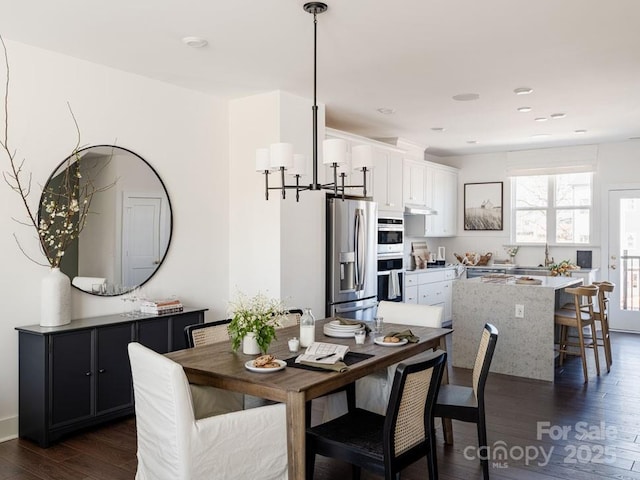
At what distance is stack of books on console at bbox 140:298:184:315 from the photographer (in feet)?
13.9

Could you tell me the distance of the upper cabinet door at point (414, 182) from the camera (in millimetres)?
7086

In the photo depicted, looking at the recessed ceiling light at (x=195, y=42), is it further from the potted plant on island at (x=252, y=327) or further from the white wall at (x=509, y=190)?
the white wall at (x=509, y=190)

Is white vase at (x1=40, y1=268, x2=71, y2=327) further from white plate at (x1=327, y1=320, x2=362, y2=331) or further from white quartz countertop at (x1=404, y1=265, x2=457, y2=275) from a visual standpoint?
white quartz countertop at (x1=404, y1=265, x2=457, y2=275)

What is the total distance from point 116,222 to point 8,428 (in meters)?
1.66

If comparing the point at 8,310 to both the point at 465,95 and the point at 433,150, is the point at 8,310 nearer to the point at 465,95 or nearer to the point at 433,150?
the point at 465,95

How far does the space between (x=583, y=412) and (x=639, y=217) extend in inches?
178

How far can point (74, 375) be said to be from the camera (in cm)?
362

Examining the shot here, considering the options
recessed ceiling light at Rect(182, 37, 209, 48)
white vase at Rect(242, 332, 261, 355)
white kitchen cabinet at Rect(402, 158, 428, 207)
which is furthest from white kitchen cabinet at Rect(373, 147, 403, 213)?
white vase at Rect(242, 332, 261, 355)

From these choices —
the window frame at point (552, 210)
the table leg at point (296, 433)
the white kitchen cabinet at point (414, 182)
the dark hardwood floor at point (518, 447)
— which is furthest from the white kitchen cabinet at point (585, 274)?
the table leg at point (296, 433)

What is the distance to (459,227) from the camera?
8.80 meters

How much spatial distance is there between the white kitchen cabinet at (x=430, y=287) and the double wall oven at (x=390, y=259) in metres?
0.38

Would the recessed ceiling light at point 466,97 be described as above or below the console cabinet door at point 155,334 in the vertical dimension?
above

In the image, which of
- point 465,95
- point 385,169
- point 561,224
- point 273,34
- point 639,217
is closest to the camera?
point 273,34

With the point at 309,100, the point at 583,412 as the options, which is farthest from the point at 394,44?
the point at 583,412
